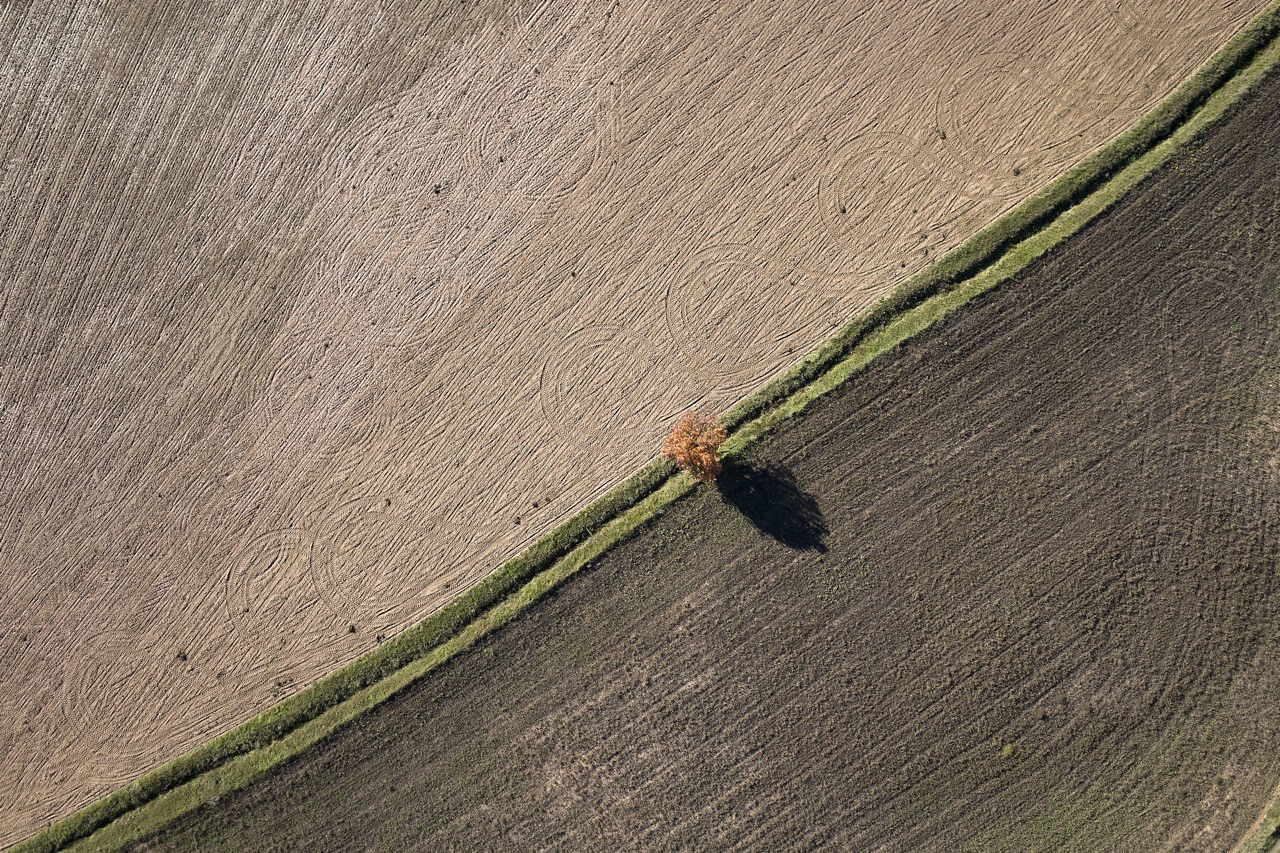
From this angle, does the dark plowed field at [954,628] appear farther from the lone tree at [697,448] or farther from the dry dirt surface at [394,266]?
the dry dirt surface at [394,266]

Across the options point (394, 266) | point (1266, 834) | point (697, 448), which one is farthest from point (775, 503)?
point (1266, 834)

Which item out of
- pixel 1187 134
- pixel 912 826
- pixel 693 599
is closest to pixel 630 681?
pixel 693 599

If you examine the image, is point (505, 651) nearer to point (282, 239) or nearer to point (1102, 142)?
point (282, 239)

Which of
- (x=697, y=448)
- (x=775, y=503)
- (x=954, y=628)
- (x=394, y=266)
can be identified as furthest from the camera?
(x=394, y=266)

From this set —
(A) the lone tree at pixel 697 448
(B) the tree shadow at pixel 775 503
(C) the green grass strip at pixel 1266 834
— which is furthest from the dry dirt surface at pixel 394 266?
(C) the green grass strip at pixel 1266 834

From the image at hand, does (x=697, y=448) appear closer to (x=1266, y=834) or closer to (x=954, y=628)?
(x=954, y=628)

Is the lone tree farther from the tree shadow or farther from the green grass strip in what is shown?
the green grass strip
